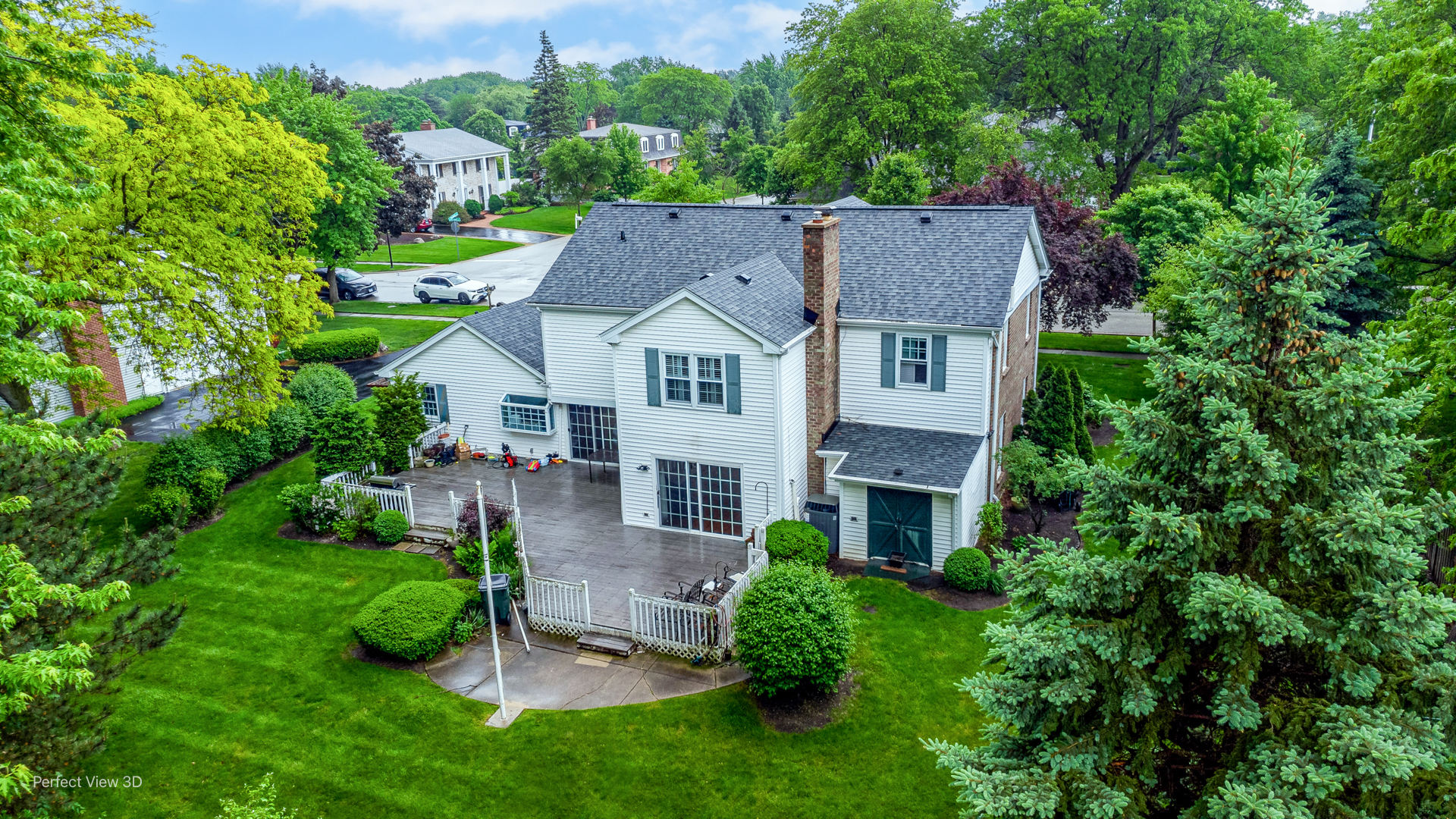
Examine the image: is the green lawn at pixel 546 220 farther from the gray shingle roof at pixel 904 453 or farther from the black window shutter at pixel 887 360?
the gray shingle roof at pixel 904 453

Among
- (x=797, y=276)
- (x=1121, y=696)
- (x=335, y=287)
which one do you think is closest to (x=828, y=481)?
(x=797, y=276)

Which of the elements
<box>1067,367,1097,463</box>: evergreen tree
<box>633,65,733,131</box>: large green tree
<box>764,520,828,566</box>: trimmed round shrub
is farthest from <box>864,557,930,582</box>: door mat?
<box>633,65,733,131</box>: large green tree

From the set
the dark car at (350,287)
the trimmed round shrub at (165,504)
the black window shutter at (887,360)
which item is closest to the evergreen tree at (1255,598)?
the black window shutter at (887,360)

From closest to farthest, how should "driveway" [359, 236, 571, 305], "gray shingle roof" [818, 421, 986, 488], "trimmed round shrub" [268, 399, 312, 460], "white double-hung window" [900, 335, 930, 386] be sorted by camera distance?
"gray shingle roof" [818, 421, 986, 488] < "white double-hung window" [900, 335, 930, 386] < "trimmed round shrub" [268, 399, 312, 460] < "driveway" [359, 236, 571, 305]

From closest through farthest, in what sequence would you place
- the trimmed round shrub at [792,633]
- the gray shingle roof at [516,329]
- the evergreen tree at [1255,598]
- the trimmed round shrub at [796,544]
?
1. the evergreen tree at [1255,598]
2. the trimmed round shrub at [792,633]
3. the trimmed round shrub at [796,544]
4. the gray shingle roof at [516,329]

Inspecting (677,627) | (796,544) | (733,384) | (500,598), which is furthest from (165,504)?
(796,544)

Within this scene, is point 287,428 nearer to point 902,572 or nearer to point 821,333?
point 821,333

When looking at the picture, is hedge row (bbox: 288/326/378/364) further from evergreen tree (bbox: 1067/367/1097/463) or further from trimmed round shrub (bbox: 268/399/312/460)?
Result: evergreen tree (bbox: 1067/367/1097/463)
